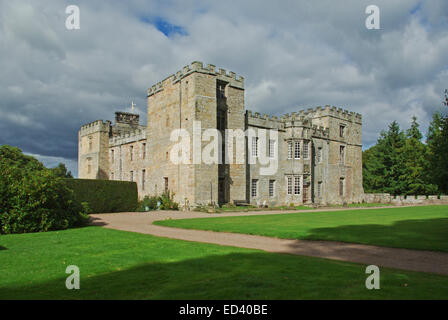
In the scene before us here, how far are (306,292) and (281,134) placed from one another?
3144 centimetres

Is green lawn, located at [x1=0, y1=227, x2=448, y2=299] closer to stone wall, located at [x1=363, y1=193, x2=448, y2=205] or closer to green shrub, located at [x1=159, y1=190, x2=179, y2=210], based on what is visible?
green shrub, located at [x1=159, y1=190, x2=179, y2=210]

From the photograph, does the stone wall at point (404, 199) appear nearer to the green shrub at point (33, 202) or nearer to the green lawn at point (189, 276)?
the green lawn at point (189, 276)

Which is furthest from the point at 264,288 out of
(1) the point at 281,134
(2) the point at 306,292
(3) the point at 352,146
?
(3) the point at 352,146

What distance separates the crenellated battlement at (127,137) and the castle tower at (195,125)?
104 inches

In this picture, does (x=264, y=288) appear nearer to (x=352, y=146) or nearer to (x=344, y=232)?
(x=344, y=232)

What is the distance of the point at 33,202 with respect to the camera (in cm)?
1432

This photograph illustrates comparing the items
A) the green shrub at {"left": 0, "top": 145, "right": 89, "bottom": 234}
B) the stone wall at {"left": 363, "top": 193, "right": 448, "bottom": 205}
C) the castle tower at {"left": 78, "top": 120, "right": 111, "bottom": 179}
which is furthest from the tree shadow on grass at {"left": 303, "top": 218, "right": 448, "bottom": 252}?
the castle tower at {"left": 78, "top": 120, "right": 111, "bottom": 179}

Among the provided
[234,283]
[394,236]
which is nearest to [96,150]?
[394,236]

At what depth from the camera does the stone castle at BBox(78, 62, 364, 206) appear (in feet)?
91.4

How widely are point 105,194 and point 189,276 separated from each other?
789 inches

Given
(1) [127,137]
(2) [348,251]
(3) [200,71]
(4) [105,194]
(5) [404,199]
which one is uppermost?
Result: (3) [200,71]

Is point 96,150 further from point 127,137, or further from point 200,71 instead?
point 200,71

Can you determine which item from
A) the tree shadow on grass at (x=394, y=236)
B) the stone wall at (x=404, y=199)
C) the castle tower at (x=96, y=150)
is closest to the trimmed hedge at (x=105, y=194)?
the tree shadow on grass at (x=394, y=236)
